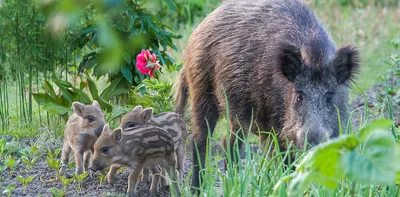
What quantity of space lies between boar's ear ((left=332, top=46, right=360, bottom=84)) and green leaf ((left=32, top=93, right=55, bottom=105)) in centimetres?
244

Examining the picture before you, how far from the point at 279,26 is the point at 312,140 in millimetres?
1059

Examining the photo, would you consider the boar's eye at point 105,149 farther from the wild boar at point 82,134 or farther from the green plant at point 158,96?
the green plant at point 158,96

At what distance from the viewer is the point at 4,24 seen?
20.4ft

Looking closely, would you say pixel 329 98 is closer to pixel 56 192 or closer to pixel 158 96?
pixel 158 96

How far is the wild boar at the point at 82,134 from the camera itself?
5.08 m

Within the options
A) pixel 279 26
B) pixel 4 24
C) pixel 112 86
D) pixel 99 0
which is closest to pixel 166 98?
pixel 112 86

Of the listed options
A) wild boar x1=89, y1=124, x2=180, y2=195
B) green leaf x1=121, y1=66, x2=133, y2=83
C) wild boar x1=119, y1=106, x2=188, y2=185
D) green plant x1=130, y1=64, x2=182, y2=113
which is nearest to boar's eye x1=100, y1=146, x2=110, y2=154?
wild boar x1=89, y1=124, x2=180, y2=195

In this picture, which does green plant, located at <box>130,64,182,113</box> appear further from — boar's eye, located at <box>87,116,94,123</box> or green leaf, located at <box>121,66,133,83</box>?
boar's eye, located at <box>87,116,94,123</box>

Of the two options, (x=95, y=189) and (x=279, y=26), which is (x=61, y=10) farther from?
(x=279, y=26)

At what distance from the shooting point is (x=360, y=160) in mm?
1971

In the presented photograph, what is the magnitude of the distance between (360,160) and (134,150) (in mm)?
2867

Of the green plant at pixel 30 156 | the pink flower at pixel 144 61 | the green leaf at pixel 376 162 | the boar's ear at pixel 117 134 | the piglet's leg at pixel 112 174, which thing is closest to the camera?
the green leaf at pixel 376 162

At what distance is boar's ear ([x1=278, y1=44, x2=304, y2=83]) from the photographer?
503 cm

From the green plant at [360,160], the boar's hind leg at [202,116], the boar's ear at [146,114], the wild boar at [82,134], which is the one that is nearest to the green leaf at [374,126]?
the green plant at [360,160]
